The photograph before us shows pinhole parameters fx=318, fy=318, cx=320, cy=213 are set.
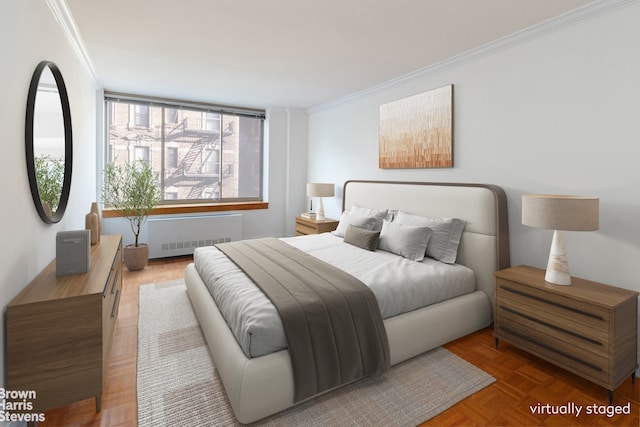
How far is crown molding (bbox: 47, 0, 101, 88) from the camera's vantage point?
2.25 m

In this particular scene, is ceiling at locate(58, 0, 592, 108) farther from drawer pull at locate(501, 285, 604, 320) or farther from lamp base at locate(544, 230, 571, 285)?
drawer pull at locate(501, 285, 604, 320)

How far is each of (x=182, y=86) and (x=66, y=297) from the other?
3454 mm

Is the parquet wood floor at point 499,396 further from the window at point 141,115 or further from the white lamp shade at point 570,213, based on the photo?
the window at point 141,115

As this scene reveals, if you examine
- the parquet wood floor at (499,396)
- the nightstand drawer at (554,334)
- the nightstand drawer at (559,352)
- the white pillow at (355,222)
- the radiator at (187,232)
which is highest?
the white pillow at (355,222)

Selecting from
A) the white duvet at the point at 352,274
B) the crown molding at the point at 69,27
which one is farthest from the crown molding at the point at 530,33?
the crown molding at the point at 69,27

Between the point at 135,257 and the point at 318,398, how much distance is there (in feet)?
11.0

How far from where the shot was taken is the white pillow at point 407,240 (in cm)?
292

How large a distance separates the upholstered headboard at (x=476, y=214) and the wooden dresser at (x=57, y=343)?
2.78 m

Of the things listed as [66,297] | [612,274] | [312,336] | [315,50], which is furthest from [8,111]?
[612,274]

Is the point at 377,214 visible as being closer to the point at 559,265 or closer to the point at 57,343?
the point at 559,265

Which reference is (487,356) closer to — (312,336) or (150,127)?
(312,336)

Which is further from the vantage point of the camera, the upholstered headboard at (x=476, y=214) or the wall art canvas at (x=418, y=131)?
the wall art canvas at (x=418, y=131)

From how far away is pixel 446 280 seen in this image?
8.41 feet

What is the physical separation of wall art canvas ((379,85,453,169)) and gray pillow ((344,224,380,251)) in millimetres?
983
